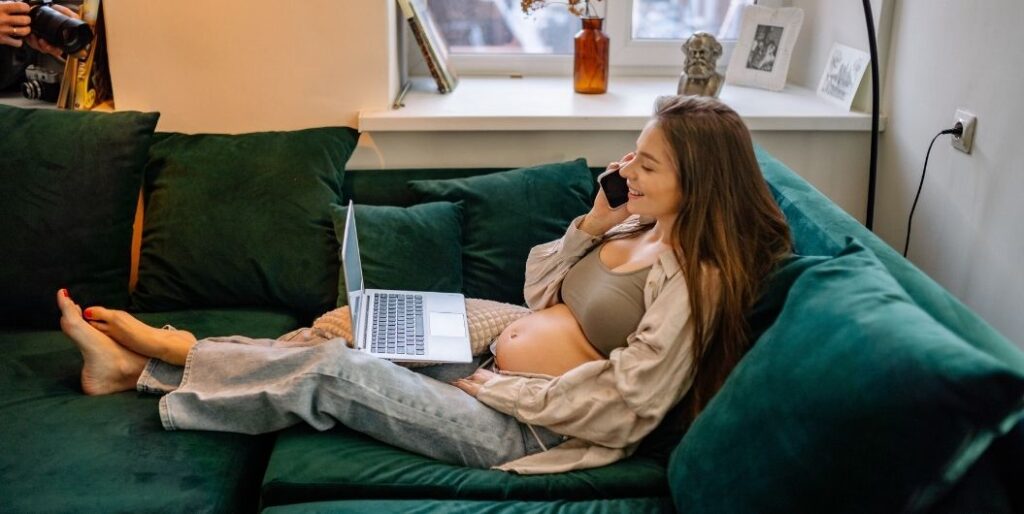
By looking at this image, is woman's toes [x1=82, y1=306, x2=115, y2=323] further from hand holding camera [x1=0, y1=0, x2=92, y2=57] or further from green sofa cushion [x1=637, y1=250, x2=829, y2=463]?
green sofa cushion [x1=637, y1=250, x2=829, y2=463]

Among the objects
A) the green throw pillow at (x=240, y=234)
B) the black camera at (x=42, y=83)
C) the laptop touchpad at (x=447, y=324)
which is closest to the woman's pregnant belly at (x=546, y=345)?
the laptop touchpad at (x=447, y=324)

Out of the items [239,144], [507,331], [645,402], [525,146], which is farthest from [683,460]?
[239,144]

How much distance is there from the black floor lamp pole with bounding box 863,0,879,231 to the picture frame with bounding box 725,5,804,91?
0.34 metres

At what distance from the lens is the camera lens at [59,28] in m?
2.47

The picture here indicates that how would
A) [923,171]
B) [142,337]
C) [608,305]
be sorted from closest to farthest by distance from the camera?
[608,305] < [142,337] < [923,171]

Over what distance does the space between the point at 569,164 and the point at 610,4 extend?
0.72 meters

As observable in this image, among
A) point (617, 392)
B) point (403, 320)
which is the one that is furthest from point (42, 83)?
point (617, 392)

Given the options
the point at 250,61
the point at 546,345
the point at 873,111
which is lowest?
the point at 546,345

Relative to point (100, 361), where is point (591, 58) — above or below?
above

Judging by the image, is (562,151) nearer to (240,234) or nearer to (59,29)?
(240,234)

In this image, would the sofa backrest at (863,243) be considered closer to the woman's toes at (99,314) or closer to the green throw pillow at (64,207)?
the woman's toes at (99,314)

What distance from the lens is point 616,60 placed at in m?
3.06

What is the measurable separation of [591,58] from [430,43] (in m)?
0.46

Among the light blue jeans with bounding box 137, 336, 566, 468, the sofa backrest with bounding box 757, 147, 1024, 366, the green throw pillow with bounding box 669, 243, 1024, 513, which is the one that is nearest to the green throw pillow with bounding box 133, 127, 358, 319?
the light blue jeans with bounding box 137, 336, 566, 468
